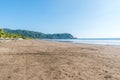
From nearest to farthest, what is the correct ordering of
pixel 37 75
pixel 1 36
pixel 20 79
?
pixel 20 79 → pixel 37 75 → pixel 1 36

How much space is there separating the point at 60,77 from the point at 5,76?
2.65 m

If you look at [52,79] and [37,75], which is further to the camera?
[37,75]

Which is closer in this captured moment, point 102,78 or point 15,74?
point 102,78

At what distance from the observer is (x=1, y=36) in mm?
75188

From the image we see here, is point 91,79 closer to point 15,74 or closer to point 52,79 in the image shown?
point 52,79

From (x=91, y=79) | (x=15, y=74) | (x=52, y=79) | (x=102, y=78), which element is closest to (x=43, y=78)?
(x=52, y=79)

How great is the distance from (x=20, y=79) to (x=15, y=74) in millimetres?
1063

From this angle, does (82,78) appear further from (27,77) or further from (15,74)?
(15,74)

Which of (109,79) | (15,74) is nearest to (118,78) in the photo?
(109,79)

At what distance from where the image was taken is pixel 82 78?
7.90m

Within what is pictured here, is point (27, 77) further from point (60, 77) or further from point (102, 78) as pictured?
point (102, 78)

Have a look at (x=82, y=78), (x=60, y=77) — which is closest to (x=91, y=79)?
(x=82, y=78)

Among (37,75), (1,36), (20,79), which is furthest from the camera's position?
(1,36)

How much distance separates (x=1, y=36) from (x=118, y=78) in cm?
7339
